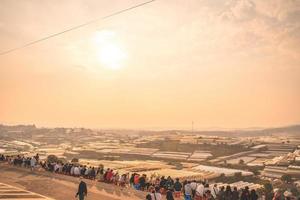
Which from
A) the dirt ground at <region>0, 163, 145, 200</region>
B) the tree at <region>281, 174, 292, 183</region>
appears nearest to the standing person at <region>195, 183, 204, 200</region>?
the dirt ground at <region>0, 163, 145, 200</region>

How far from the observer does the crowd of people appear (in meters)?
20.6

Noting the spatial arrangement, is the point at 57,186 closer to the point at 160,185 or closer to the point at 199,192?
the point at 160,185

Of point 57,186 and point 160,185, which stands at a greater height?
point 160,185

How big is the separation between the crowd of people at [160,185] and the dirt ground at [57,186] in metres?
1.17

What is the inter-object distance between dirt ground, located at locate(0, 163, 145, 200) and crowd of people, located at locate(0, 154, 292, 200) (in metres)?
1.17

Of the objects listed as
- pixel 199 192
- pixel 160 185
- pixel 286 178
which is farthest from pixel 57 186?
pixel 286 178

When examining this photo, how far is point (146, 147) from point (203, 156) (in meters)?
41.8

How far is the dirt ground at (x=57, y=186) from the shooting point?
22.9 m

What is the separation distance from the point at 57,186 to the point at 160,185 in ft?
26.4

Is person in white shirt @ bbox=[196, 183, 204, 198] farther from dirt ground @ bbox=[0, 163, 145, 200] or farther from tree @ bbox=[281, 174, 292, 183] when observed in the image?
tree @ bbox=[281, 174, 292, 183]

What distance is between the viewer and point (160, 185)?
24734 mm

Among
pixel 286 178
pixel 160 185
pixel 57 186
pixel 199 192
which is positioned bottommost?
pixel 286 178

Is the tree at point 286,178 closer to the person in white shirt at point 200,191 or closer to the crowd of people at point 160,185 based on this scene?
the crowd of people at point 160,185

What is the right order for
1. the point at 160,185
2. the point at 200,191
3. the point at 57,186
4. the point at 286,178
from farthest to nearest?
the point at 286,178 → the point at 57,186 → the point at 160,185 → the point at 200,191
